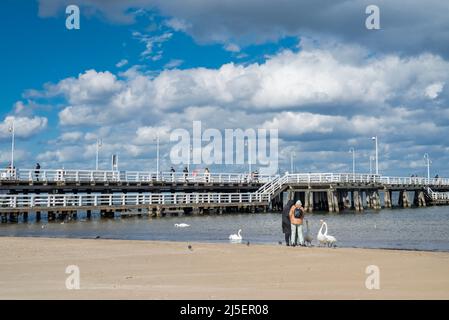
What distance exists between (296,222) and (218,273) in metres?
7.01

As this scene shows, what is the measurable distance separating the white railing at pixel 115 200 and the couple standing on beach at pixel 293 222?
24.9 m

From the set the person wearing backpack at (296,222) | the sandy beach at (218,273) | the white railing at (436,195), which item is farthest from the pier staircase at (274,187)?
the sandy beach at (218,273)

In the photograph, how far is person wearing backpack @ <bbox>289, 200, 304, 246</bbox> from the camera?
18.5 meters

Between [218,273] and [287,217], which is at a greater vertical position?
[287,217]

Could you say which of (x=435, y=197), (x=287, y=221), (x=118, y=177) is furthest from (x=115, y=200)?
(x=435, y=197)

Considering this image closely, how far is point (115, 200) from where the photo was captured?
46.0m

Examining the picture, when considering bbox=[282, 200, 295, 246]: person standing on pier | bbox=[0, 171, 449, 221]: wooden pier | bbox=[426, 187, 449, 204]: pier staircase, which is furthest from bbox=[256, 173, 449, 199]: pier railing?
bbox=[282, 200, 295, 246]: person standing on pier

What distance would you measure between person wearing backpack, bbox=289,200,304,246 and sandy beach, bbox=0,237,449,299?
1.41 metres

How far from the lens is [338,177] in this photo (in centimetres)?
5809

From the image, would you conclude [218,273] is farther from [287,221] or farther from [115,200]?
[115,200]
